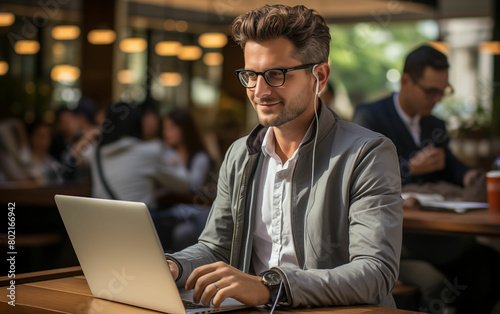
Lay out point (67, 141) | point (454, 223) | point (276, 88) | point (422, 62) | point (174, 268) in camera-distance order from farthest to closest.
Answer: point (67, 141) < point (422, 62) < point (454, 223) < point (276, 88) < point (174, 268)

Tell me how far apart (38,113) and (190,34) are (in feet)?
7.84

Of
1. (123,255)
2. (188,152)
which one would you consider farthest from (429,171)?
(188,152)

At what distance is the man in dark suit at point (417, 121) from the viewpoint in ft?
11.4

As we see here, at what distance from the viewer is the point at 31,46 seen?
914 centimetres

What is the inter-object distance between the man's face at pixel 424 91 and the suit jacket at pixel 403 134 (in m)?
0.07

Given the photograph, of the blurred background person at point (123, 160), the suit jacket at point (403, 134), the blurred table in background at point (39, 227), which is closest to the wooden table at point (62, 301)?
the suit jacket at point (403, 134)

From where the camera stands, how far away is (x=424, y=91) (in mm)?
3566

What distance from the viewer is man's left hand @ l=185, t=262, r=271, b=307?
4.59 ft

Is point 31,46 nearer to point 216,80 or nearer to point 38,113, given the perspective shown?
point 38,113

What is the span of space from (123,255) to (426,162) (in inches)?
92.7

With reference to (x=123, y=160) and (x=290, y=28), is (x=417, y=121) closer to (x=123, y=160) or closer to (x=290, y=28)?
(x=290, y=28)

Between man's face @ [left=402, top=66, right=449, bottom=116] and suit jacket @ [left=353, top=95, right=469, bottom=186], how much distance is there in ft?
0.24

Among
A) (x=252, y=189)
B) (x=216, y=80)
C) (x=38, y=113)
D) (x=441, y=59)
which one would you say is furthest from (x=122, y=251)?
(x=38, y=113)

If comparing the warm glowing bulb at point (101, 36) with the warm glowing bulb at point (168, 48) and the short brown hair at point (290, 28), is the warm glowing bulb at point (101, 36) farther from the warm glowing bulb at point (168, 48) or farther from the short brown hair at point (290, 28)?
the short brown hair at point (290, 28)
